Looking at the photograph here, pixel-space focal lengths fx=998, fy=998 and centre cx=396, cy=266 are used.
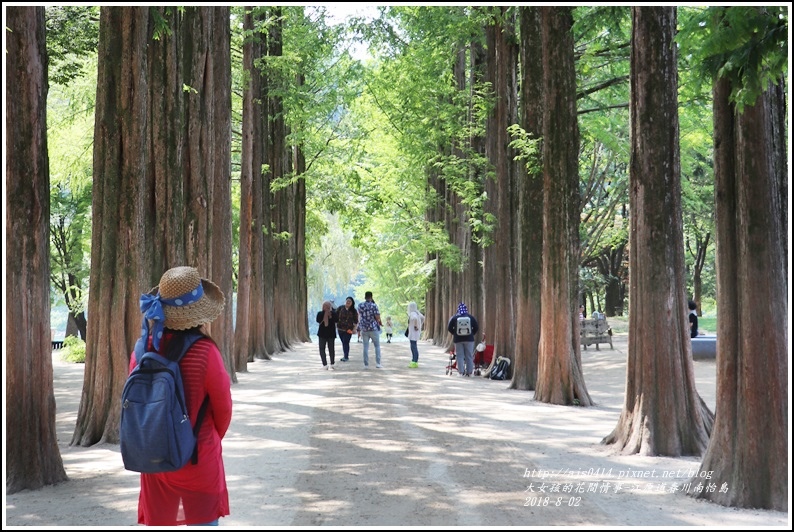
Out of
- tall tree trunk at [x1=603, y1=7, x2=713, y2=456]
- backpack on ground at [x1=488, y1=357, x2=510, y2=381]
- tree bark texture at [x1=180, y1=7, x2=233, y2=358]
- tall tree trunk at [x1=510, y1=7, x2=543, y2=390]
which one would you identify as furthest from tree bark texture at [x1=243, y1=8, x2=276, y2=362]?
tall tree trunk at [x1=603, y1=7, x2=713, y2=456]

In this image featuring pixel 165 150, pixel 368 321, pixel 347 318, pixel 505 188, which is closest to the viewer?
pixel 165 150

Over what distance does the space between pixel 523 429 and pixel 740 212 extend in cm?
571

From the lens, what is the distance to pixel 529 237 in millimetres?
19234

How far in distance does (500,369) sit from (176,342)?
18.0 metres

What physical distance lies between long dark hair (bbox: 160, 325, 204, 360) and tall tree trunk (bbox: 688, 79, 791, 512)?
5.03m

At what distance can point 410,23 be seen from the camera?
2841cm

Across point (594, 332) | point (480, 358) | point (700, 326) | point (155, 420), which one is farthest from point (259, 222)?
point (700, 326)

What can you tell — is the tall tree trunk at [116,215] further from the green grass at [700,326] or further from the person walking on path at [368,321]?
the green grass at [700,326]

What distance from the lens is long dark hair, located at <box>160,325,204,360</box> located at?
5.21 metres

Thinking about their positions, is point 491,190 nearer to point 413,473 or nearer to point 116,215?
point 116,215

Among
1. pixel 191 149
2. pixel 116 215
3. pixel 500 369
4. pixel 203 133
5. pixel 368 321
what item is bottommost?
pixel 500 369

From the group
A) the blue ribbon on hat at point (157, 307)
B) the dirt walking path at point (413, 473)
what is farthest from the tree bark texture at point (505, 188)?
the blue ribbon on hat at point (157, 307)

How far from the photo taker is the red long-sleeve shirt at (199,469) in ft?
17.1

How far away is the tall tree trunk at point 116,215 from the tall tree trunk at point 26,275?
8.74 ft
